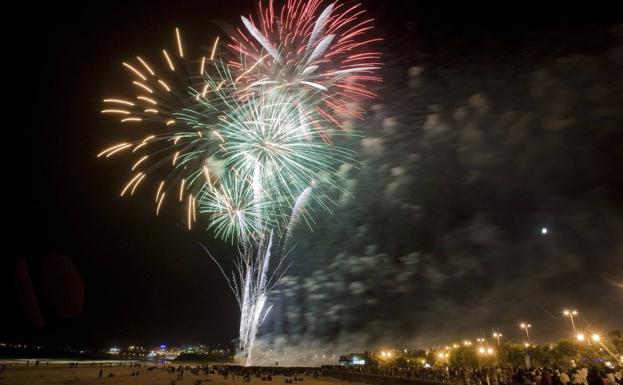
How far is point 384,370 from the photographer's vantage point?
42.9 meters

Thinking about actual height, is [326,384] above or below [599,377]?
below

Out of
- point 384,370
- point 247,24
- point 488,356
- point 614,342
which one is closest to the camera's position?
point 247,24

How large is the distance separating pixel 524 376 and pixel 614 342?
3955cm

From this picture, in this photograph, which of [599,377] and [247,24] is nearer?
[599,377]

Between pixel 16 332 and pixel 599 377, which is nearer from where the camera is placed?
pixel 599 377

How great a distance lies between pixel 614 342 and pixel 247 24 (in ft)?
179

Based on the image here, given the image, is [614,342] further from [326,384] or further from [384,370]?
[326,384]

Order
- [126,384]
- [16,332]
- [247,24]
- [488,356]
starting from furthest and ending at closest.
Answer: [16,332]
[488,356]
[126,384]
[247,24]

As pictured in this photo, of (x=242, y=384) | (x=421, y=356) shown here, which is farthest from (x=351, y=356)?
(x=242, y=384)

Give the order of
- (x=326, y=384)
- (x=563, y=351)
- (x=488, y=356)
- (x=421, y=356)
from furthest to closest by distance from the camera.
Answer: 1. (x=421, y=356)
2. (x=488, y=356)
3. (x=563, y=351)
4. (x=326, y=384)

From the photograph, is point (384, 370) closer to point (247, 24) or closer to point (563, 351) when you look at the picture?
point (563, 351)

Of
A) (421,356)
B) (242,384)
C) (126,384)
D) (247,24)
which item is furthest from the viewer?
(421,356)

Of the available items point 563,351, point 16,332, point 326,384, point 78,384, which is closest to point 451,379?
point 326,384

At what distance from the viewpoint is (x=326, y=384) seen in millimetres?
37531
